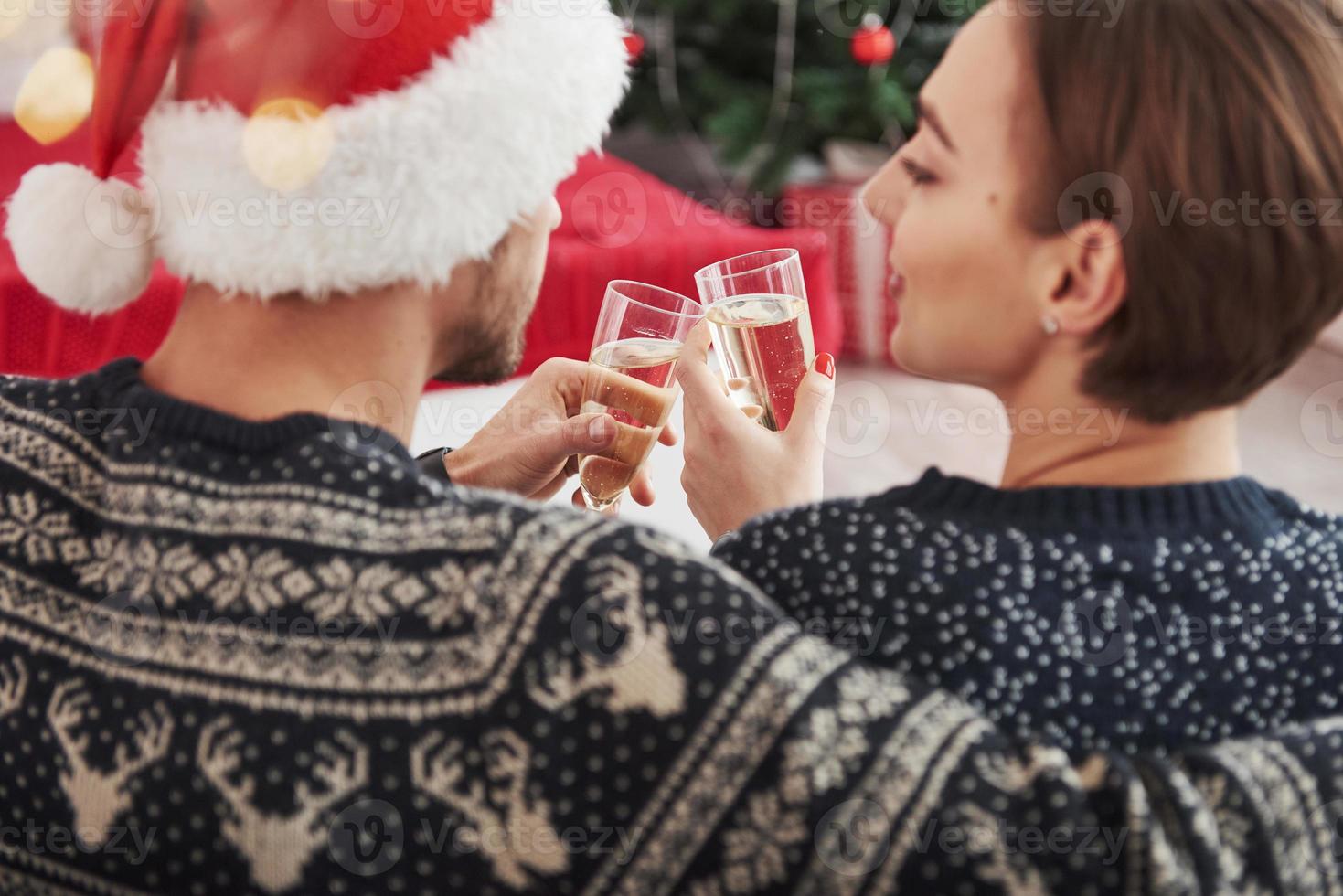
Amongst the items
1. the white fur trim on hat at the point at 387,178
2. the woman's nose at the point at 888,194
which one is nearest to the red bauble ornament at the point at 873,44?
the woman's nose at the point at 888,194

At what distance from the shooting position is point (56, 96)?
96 cm

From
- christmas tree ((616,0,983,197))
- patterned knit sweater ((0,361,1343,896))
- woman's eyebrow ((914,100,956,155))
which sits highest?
christmas tree ((616,0,983,197))

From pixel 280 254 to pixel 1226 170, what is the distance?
64cm

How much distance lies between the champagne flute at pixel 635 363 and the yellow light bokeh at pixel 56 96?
0.49 m

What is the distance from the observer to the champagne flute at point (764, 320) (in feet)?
3.82

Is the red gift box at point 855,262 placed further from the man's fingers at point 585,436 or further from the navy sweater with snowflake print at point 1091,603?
the navy sweater with snowflake print at point 1091,603

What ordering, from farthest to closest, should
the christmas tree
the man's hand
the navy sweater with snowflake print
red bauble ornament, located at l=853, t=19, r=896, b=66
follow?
the christmas tree, red bauble ornament, located at l=853, t=19, r=896, b=66, the man's hand, the navy sweater with snowflake print

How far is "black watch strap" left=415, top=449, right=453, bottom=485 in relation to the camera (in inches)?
51.2

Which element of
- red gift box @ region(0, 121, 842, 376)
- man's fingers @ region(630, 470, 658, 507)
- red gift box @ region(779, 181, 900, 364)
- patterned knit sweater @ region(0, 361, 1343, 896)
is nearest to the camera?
patterned knit sweater @ region(0, 361, 1343, 896)

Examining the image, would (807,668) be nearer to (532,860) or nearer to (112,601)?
(532,860)

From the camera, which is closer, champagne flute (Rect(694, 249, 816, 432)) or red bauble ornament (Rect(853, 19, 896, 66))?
champagne flute (Rect(694, 249, 816, 432))

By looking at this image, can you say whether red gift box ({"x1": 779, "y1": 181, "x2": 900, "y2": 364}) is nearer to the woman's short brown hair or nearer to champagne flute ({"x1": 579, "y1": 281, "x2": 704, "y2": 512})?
champagne flute ({"x1": 579, "y1": 281, "x2": 704, "y2": 512})

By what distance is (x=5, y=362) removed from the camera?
2.08m

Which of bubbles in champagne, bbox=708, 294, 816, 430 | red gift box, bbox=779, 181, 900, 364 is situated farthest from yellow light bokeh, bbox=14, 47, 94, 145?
red gift box, bbox=779, 181, 900, 364
